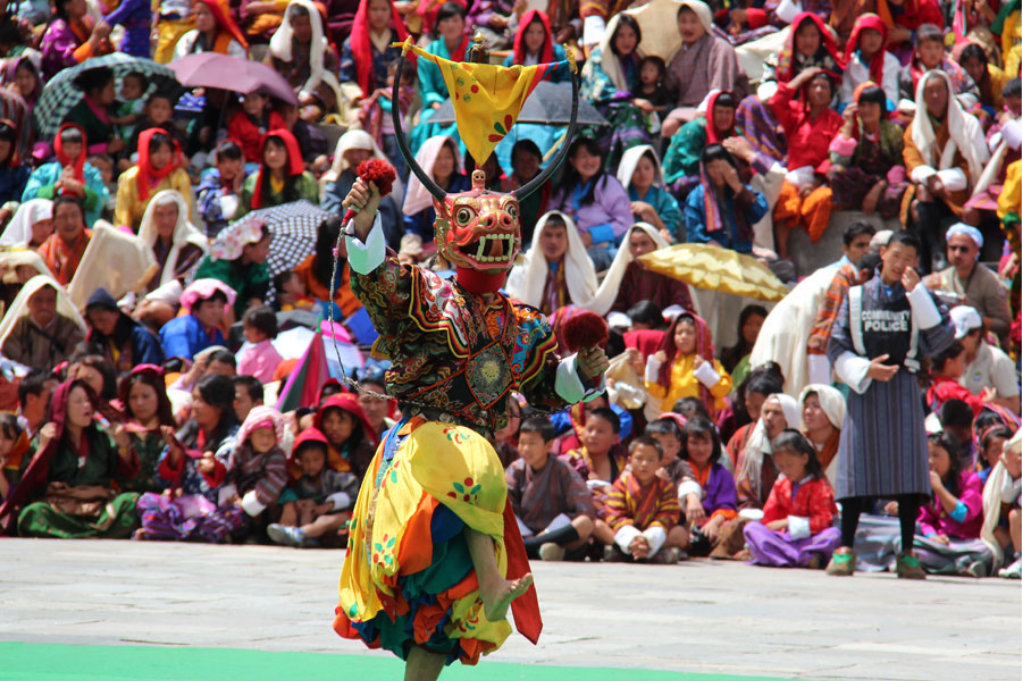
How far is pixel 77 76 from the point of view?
1280 centimetres

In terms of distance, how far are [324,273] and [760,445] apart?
12.5 feet

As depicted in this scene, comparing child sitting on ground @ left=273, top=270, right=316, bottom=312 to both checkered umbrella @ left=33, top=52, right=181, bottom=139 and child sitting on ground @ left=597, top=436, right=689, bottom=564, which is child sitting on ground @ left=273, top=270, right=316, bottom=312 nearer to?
checkered umbrella @ left=33, top=52, right=181, bottom=139

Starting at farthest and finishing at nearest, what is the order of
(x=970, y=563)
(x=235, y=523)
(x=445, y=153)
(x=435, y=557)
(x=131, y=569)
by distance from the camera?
(x=445, y=153) → (x=235, y=523) → (x=970, y=563) → (x=131, y=569) → (x=435, y=557)

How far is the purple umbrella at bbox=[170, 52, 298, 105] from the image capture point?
1220 cm

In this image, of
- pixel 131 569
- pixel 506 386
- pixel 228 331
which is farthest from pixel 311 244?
pixel 506 386

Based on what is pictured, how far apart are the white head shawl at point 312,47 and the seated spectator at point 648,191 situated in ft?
10.7

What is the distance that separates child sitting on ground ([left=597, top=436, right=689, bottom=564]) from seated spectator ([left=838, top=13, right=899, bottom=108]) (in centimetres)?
419

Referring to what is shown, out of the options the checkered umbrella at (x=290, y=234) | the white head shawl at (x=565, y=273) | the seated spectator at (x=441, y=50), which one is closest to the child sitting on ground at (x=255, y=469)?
the white head shawl at (x=565, y=273)

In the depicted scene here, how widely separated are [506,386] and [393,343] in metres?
0.34

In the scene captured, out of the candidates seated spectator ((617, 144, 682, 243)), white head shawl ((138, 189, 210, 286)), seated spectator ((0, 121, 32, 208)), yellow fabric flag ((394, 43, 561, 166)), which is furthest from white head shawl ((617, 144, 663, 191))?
yellow fabric flag ((394, 43, 561, 166))

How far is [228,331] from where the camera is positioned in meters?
10.5

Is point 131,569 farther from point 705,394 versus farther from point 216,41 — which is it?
point 216,41

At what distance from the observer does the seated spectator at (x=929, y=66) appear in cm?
1118

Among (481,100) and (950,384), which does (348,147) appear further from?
(481,100)
